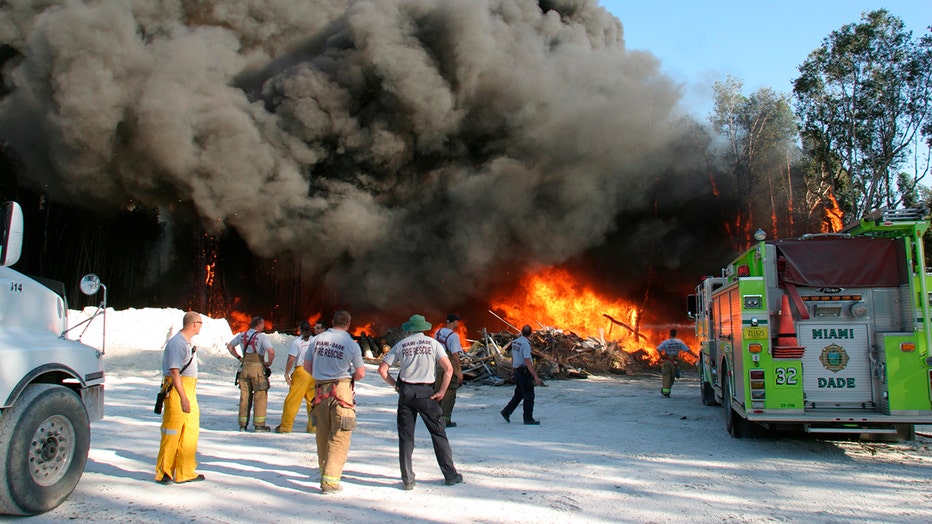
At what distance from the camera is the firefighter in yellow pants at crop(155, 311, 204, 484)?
4.97 m

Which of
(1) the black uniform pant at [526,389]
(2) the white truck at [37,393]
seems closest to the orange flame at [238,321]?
(1) the black uniform pant at [526,389]

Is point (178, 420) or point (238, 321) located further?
point (238, 321)

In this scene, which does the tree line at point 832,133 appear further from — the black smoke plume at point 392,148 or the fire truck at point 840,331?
the fire truck at point 840,331

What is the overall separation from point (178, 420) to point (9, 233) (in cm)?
184

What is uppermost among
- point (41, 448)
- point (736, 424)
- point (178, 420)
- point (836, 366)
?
point (836, 366)

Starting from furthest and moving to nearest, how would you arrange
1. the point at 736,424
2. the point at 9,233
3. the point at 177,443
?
the point at 736,424 → the point at 177,443 → the point at 9,233

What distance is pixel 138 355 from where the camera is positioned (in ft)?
47.1

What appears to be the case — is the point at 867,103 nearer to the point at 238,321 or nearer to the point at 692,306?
the point at 692,306

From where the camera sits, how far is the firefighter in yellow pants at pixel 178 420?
4.97 m

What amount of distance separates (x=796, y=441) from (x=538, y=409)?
4.19 m

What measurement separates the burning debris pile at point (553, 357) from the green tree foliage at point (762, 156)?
7.08m

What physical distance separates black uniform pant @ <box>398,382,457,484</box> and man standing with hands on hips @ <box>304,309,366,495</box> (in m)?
0.40

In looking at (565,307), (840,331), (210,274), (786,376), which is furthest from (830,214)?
(210,274)

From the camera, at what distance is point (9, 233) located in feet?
15.1
